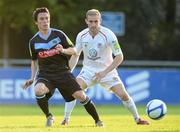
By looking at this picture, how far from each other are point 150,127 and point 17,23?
20.4 m

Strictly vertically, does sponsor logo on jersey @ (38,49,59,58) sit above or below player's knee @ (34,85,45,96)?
above

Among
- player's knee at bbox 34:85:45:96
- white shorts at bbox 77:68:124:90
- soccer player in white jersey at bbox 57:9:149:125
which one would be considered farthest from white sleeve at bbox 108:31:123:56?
player's knee at bbox 34:85:45:96

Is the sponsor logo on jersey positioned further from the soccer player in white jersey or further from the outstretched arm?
the soccer player in white jersey

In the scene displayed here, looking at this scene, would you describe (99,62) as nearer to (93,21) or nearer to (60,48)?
(93,21)

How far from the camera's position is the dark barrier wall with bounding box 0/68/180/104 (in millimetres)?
25594

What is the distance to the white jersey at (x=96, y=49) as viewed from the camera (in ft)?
Result: 51.6

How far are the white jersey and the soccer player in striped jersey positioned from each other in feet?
2.92

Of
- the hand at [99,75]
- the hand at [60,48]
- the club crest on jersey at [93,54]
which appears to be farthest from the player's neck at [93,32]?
the hand at [60,48]

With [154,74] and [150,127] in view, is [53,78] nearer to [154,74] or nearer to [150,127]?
[150,127]

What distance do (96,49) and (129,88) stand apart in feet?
35.1

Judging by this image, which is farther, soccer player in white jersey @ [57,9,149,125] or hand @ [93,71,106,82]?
soccer player in white jersey @ [57,9,149,125]

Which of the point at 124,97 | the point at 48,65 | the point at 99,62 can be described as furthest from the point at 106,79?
the point at 48,65

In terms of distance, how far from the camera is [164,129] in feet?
47.5

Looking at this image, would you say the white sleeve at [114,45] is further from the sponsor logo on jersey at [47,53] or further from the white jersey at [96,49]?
the sponsor logo on jersey at [47,53]
